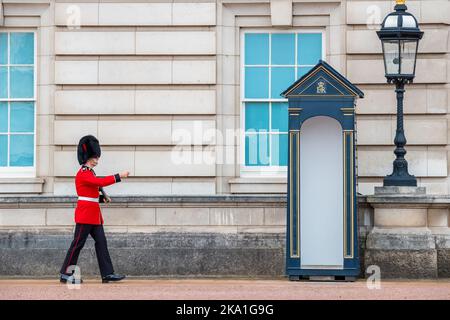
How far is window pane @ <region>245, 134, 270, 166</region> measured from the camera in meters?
19.9

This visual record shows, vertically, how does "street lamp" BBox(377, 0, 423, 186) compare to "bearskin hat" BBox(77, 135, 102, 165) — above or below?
above

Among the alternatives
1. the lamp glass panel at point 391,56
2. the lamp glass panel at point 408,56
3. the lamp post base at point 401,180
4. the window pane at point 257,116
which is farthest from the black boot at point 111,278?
the lamp glass panel at point 408,56

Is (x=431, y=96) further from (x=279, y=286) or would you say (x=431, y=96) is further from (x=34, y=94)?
(x=34, y=94)

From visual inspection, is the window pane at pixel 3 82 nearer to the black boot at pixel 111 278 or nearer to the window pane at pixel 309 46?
the black boot at pixel 111 278

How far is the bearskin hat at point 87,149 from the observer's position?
18094mm

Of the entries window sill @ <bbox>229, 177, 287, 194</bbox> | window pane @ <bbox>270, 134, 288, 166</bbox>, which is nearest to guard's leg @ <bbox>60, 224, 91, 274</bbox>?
window sill @ <bbox>229, 177, 287, 194</bbox>

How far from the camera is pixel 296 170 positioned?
18.1 m

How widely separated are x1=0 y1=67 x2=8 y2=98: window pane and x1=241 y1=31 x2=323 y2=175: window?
3.09m

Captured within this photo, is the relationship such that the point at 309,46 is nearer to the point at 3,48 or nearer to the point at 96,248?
the point at 3,48

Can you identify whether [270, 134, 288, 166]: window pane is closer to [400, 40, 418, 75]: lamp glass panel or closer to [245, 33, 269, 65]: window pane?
[245, 33, 269, 65]: window pane

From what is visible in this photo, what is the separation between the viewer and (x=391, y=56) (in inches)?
744

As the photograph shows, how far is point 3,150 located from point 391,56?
5.20m

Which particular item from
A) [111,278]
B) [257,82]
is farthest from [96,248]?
[257,82]
